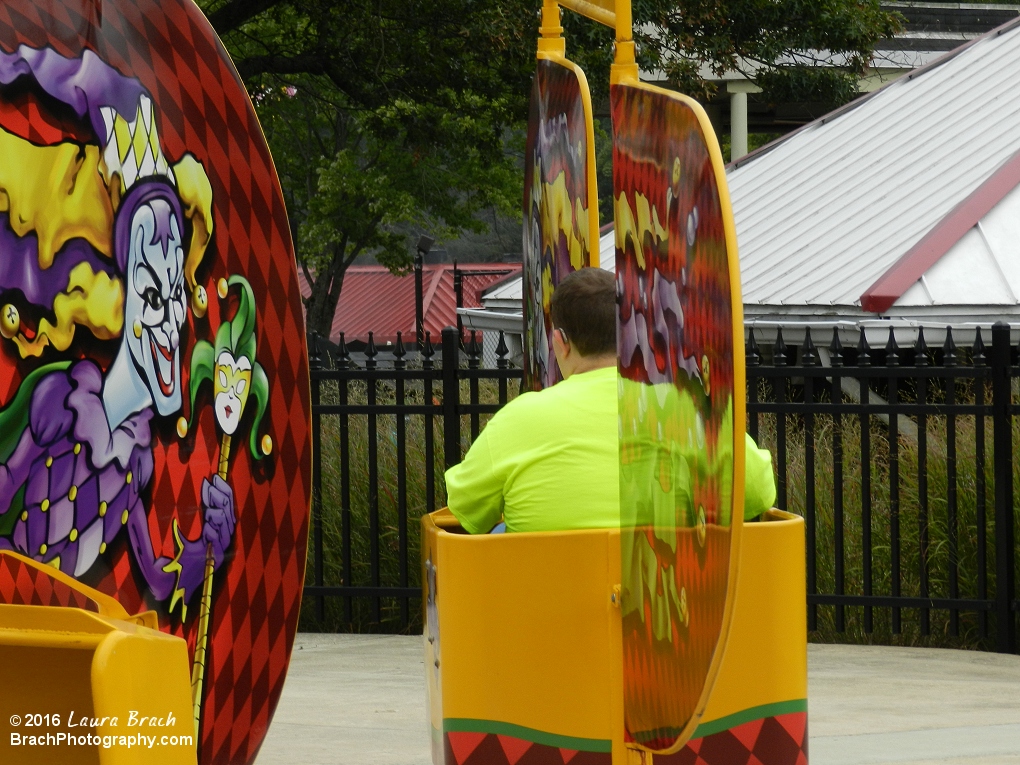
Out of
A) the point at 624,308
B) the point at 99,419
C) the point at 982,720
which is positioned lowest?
the point at 982,720

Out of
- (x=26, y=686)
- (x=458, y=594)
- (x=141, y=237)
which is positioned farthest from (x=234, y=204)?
(x=26, y=686)

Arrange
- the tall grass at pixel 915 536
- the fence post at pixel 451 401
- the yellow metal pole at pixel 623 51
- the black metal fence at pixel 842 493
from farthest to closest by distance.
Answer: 1. the fence post at pixel 451 401
2. the tall grass at pixel 915 536
3. the black metal fence at pixel 842 493
4. the yellow metal pole at pixel 623 51

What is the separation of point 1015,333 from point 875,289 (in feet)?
3.24

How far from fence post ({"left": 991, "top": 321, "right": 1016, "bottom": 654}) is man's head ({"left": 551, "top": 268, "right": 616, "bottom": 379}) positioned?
3669mm

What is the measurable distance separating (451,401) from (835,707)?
104 inches

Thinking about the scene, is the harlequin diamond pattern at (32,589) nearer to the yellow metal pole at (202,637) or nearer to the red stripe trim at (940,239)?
the yellow metal pole at (202,637)

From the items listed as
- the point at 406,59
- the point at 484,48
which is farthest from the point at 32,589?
the point at 406,59

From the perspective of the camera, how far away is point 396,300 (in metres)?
40.9

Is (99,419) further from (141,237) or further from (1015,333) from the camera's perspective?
(1015,333)

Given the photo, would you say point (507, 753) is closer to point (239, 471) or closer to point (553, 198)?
point (239, 471)

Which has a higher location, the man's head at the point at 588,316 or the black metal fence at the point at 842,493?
the man's head at the point at 588,316

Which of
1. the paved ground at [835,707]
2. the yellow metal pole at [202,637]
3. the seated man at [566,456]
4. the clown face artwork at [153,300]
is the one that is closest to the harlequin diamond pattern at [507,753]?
the seated man at [566,456]

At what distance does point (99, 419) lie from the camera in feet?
9.86

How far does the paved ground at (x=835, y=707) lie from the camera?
179 inches
